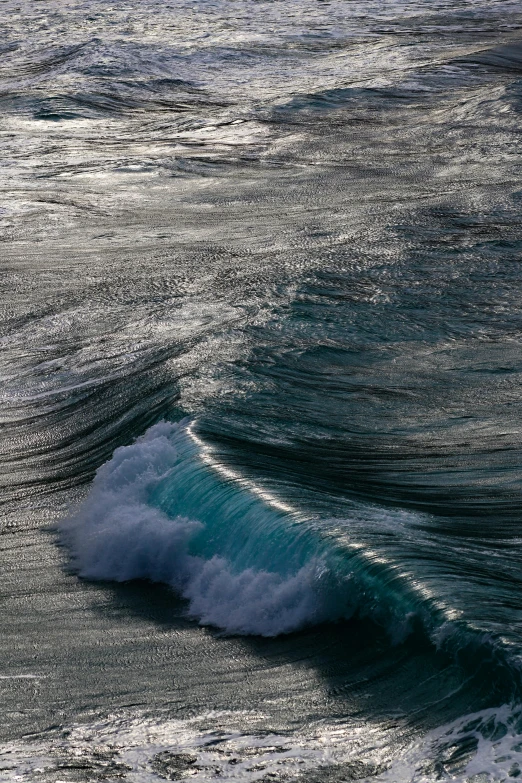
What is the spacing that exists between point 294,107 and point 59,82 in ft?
12.3

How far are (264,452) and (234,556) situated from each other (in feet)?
3.22

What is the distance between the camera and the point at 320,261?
9.12m

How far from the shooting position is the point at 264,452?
19.3 feet

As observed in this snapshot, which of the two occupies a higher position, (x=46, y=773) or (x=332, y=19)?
(x=332, y=19)

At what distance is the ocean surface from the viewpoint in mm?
4023

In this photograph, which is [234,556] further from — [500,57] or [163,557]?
[500,57]

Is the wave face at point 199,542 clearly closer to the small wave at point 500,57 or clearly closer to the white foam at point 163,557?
the white foam at point 163,557

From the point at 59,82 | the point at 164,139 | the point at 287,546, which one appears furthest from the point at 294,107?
the point at 287,546

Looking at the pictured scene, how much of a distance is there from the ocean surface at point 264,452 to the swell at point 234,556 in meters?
0.01

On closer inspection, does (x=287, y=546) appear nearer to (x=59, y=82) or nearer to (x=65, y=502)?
(x=65, y=502)

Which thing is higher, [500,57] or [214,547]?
[500,57]

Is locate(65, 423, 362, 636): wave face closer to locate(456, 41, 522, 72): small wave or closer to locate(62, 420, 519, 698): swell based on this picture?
locate(62, 420, 519, 698): swell

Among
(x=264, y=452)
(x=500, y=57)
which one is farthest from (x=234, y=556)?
(x=500, y=57)

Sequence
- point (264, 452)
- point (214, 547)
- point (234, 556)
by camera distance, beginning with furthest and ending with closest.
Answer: point (264, 452) → point (214, 547) → point (234, 556)
